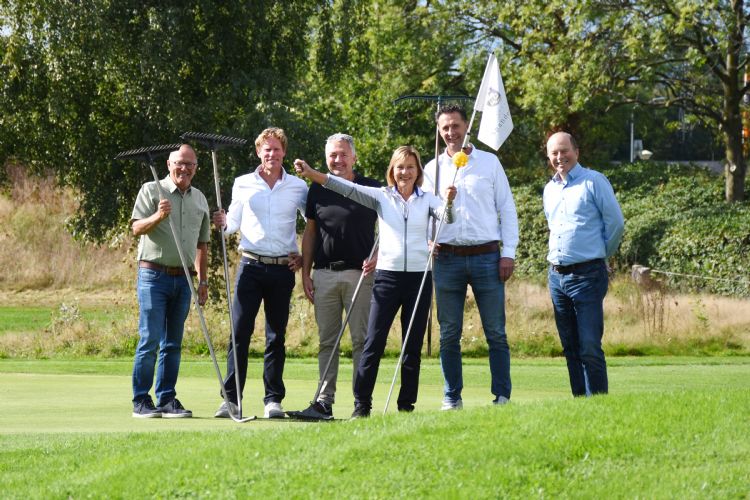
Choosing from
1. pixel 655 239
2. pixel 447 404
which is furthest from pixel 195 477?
pixel 655 239

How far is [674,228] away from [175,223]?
59.3 feet

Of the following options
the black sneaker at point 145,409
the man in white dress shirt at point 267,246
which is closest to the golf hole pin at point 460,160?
the man in white dress shirt at point 267,246

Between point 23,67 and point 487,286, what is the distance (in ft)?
41.8

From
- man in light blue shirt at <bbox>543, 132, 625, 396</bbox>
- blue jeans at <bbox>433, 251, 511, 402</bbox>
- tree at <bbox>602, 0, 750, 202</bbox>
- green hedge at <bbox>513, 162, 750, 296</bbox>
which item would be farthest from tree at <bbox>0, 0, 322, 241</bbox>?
man in light blue shirt at <bbox>543, 132, 625, 396</bbox>

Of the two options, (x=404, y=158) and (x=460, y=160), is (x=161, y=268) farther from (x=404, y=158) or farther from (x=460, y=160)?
(x=460, y=160)

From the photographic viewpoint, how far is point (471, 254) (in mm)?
7742

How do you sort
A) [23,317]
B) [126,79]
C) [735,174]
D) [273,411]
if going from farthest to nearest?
1. [23,317]
2. [735,174]
3. [126,79]
4. [273,411]

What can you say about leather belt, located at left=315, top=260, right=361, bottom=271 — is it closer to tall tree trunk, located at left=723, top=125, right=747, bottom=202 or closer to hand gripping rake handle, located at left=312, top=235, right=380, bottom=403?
hand gripping rake handle, located at left=312, top=235, right=380, bottom=403

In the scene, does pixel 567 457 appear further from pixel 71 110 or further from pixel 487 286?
pixel 71 110

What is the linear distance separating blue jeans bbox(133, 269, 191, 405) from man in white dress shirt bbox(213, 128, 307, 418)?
17.9 inches

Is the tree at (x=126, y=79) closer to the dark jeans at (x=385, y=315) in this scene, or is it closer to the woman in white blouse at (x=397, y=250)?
the woman in white blouse at (x=397, y=250)

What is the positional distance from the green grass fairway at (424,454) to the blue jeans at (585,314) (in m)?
0.59

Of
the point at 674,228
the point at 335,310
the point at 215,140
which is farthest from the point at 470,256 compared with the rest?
the point at 674,228

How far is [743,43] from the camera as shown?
2628cm
